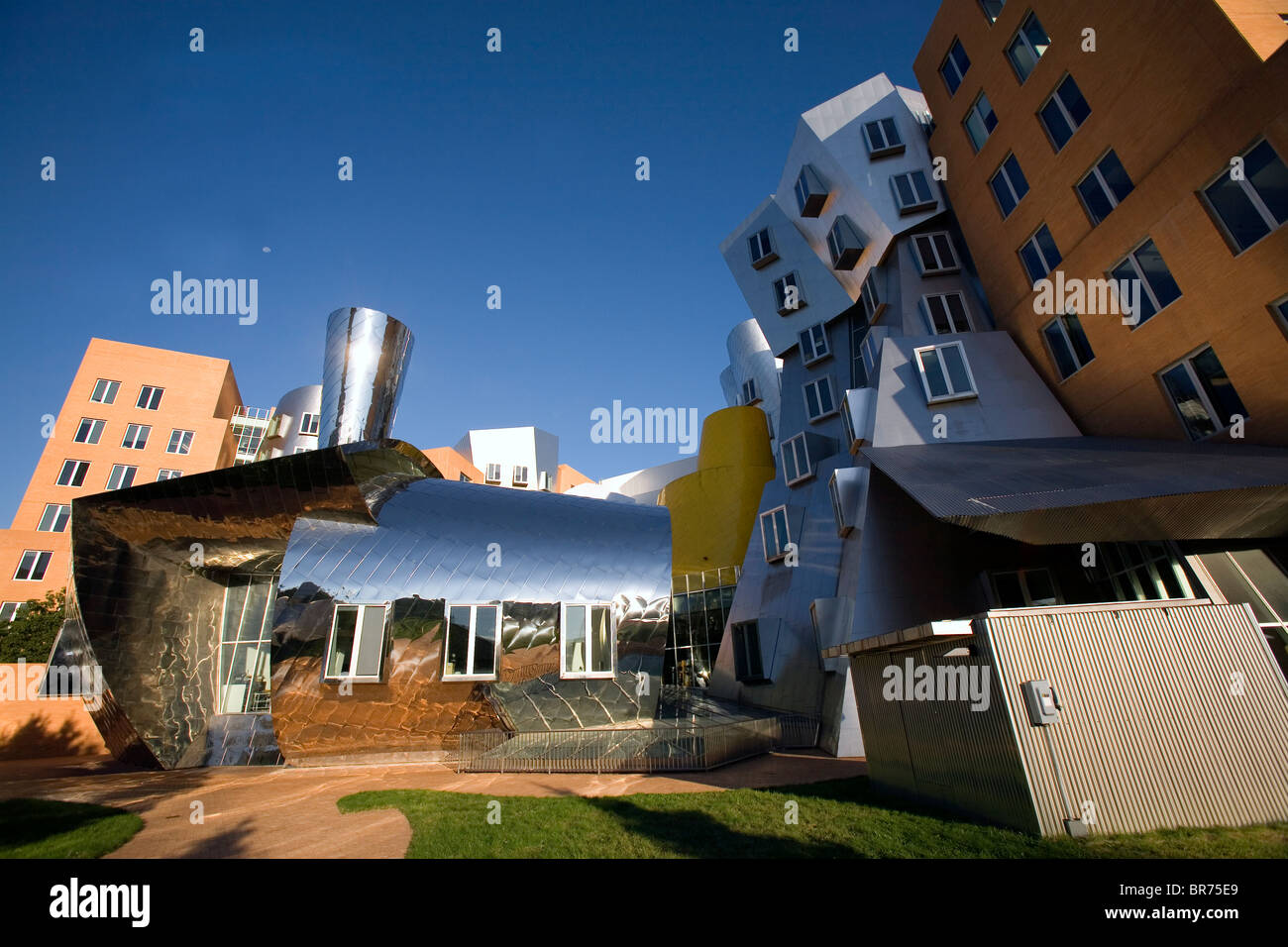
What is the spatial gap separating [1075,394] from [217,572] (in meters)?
27.0

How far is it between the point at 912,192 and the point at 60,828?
29.3 m

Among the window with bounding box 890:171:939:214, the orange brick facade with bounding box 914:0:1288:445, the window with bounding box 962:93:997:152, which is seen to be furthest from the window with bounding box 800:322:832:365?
the window with bounding box 962:93:997:152

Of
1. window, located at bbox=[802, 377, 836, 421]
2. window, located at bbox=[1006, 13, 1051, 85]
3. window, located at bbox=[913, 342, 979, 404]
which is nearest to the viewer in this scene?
window, located at bbox=[1006, 13, 1051, 85]

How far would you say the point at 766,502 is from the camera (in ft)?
84.9

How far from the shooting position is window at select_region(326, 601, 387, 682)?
14.6 meters

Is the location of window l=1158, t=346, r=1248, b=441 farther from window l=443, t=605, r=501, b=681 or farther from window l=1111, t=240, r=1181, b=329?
window l=443, t=605, r=501, b=681

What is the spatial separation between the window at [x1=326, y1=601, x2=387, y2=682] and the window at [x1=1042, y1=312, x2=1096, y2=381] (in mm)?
20889

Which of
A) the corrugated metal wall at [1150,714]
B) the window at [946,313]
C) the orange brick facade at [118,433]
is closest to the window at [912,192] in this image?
the window at [946,313]

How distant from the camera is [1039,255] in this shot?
17.7 metres

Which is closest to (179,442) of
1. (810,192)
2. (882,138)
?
(810,192)

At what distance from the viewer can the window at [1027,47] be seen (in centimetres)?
1702

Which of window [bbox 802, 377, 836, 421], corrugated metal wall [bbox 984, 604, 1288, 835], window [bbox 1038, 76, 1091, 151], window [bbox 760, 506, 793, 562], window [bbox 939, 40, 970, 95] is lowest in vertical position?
corrugated metal wall [bbox 984, 604, 1288, 835]

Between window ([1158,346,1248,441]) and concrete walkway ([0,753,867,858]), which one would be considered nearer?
concrete walkway ([0,753,867,858])

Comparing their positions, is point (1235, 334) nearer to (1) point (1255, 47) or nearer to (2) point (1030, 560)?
(1) point (1255, 47)
